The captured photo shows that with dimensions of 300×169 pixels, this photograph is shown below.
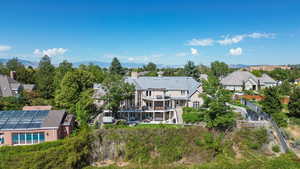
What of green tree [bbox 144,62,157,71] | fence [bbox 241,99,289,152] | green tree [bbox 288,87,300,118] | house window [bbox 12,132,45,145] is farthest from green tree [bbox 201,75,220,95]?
green tree [bbox 144,62,157,71]

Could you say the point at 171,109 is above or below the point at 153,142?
above

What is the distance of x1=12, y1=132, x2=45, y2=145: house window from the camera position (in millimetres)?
21328

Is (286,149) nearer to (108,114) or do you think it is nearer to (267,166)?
(267,166)

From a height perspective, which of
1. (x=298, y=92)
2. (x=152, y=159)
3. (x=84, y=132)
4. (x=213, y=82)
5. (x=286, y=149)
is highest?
(x=213, y=82)

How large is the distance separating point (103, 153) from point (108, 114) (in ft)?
30.2

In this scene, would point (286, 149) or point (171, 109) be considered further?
point (171, 109)

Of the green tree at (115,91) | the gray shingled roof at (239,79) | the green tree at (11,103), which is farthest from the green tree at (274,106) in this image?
the green tree at (11,103)

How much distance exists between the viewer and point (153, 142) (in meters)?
24.2

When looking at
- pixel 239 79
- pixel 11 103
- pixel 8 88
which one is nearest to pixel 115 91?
pixel 11 103

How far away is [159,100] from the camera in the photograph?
32812 millimetres

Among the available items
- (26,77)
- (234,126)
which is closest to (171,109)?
(234,126)

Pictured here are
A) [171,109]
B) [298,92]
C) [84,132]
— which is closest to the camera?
[84,132]

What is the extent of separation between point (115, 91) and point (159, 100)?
930cm

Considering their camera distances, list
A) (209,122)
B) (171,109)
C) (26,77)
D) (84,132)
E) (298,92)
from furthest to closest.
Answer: (26,77)
(171,109)
(298,92)
(209,122)
(84,132)
